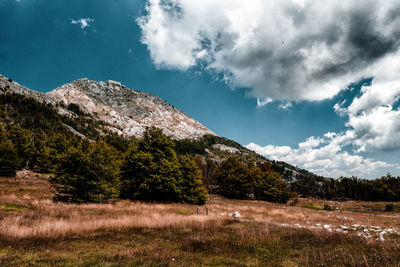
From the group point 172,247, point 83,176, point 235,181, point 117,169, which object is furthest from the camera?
point 235,181

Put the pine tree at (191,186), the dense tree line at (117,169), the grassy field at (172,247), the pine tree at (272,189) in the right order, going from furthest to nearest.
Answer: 1. the pine tree at (272,189)
2. the pine tree at (191,186)
3. the dense tree line at (117,169)
4. the grassy field at (172,247)

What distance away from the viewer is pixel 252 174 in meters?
66.6

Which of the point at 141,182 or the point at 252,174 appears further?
the point at 252,174

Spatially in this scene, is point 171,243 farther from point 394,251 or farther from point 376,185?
point 376,185

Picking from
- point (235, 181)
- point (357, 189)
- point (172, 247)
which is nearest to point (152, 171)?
point (172, 247)

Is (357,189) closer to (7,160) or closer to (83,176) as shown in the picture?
(83,176)

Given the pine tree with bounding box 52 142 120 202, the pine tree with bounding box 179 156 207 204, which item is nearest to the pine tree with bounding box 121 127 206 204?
the pine tree with bounding box 179 156 207 204

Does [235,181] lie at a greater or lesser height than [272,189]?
greater

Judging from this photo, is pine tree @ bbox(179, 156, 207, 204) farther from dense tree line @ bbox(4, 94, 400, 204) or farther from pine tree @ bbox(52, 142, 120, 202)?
pine tree @ bbox(52, 142, 120, 202)

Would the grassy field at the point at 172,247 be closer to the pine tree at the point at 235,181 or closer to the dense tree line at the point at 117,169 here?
the dense tree line at the point at 117,169

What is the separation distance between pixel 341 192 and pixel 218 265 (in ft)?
512

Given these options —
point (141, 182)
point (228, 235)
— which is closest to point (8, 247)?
point (228, 235)

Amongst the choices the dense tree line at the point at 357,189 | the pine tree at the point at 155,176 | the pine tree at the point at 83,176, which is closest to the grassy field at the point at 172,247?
the pine tree at the point at 83,176

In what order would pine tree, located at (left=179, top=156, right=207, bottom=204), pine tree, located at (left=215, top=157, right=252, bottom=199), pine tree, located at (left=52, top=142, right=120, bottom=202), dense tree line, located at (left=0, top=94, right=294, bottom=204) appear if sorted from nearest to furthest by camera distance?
1. pine tree, located at (left=52, top=142, right=120, bottom=202)
2. dense tree line, located at (left=0, top=94, right=294, bottom=204)
3. pine tree, located at (left=179, top=156, right=207, bottom=204)
4. pine tree, located at (left=215, top=157, right=252, bottom=199)
